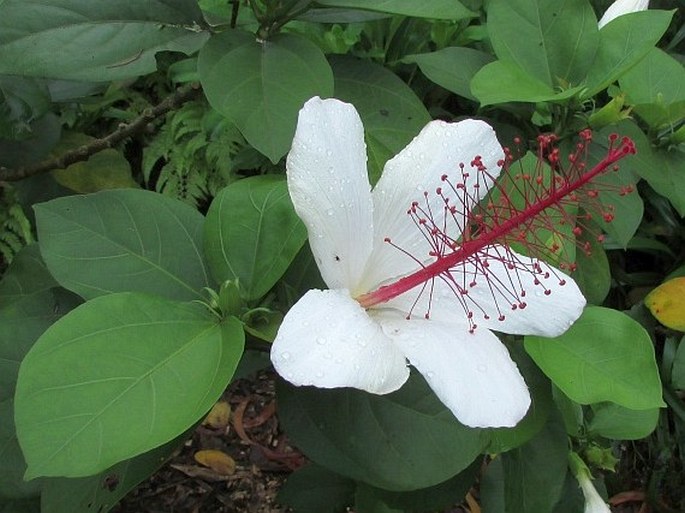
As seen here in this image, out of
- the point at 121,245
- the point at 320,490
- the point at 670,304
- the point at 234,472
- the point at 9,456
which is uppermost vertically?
the point at 121,245

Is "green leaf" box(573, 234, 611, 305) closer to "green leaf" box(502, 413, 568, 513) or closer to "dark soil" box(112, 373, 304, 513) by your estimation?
"green leaf" box(502, 413, 568, 513)

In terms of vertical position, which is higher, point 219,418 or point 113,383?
point 113,383

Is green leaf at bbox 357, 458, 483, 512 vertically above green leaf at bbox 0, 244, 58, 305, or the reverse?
green leaf at bbox 0, 244, 58, 305

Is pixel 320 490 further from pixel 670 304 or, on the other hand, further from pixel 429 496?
pixel 670 304

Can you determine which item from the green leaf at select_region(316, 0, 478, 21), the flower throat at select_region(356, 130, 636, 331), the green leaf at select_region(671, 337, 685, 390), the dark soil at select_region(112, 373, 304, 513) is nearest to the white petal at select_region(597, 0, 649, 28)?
the green leaf at select_region(316, 0, 478, 21)

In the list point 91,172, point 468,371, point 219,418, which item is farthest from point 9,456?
point 219,418

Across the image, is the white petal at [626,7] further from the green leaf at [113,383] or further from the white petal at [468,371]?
the green leaf at [113,383]

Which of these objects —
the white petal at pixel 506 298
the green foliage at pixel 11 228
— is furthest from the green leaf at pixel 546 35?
the green foliage at pixel 11 228

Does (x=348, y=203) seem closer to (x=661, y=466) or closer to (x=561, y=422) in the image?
Result: (x=561, y=422)
